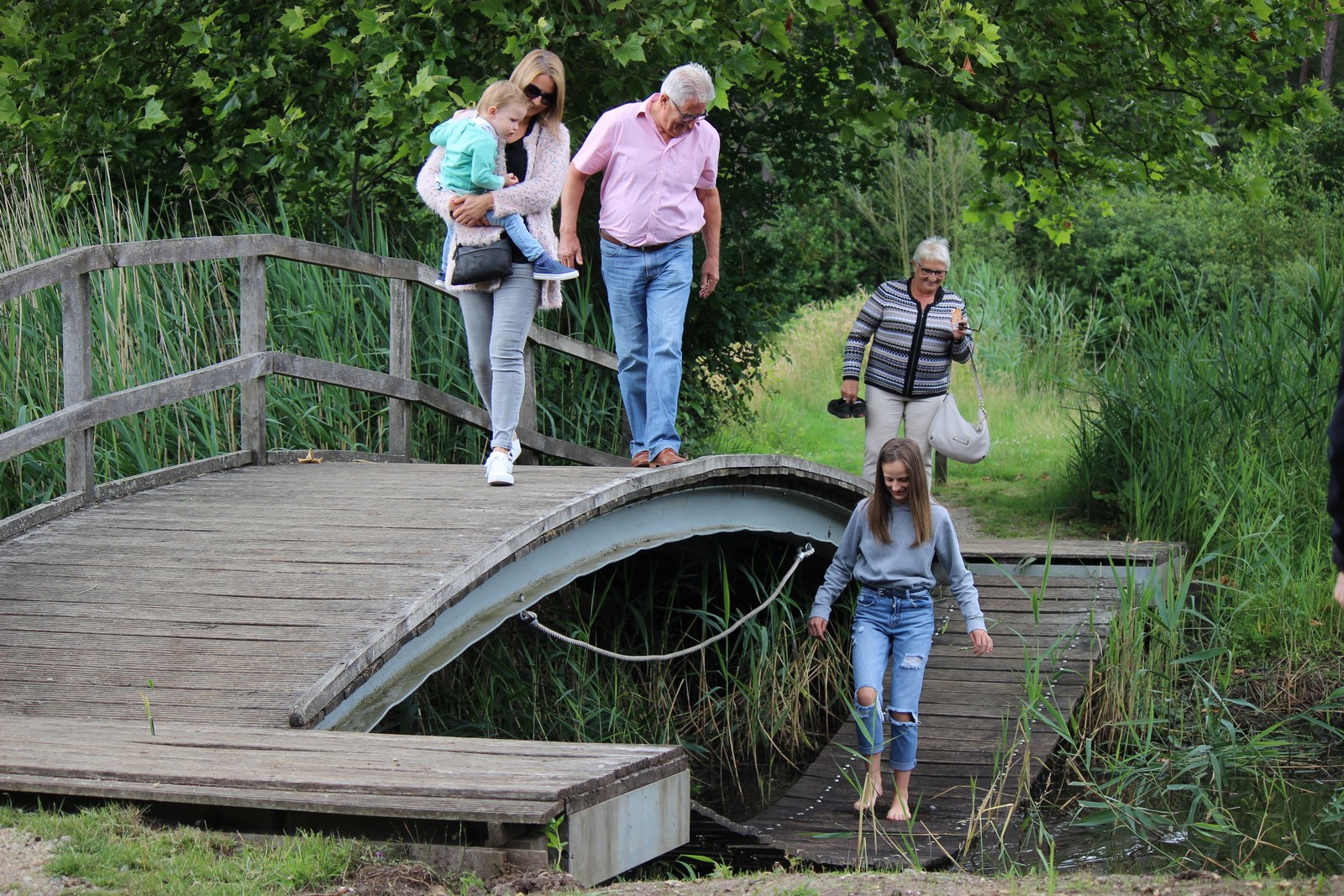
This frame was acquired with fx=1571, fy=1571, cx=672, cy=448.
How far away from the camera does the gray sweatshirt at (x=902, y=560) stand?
21.7ft

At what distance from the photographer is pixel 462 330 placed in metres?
9.13

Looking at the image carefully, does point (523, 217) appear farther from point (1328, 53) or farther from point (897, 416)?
point (1328, 53)

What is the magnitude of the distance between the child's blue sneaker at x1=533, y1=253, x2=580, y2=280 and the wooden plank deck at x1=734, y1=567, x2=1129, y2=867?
8.56 ft

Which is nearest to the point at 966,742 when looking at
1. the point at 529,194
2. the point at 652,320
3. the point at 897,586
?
the point at 897,586

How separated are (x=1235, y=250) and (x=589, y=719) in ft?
50.1

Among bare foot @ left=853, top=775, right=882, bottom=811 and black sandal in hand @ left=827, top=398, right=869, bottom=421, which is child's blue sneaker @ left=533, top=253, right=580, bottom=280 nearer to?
black sandal in hand @ left=827, top=398, right=869, bottom=421

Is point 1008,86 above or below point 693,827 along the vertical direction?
above

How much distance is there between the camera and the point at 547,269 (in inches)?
264

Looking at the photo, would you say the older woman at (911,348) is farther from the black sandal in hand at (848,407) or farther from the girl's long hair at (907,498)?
the girl's long hair at (907,498)

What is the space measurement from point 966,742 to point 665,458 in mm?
2239

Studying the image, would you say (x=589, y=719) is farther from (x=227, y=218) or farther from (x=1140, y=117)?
(x=1140, y=117)

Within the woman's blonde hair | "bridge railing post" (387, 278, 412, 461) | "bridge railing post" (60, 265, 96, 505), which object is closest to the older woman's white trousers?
"bridge railing post" (387, 278, 412, 461)

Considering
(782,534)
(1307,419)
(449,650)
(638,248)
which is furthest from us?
(1307,419)

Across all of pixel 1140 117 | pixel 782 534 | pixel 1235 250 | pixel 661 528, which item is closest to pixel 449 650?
pixel 661 528
